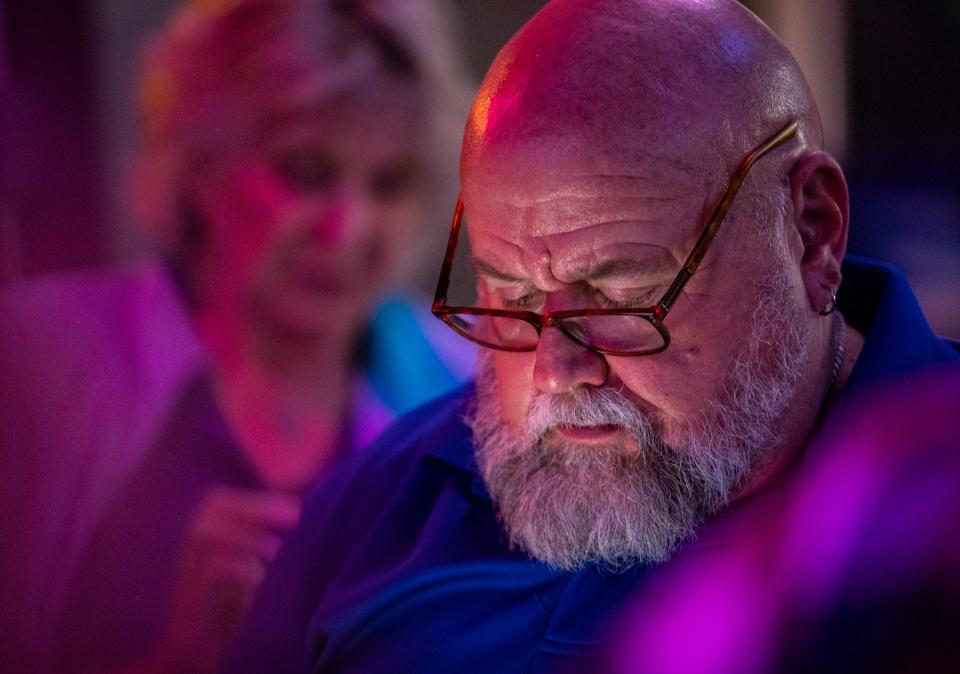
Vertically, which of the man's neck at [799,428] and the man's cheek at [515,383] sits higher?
the man's cheek at [515,383]

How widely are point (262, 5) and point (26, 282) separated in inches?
36.9

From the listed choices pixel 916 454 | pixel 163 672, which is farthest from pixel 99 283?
pixel 916 454

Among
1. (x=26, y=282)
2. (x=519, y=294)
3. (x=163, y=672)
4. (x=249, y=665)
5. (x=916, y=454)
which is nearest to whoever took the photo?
(x=916, y=454)

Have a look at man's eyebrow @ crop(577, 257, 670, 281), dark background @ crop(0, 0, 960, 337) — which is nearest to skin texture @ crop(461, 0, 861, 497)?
man's eyebrow @ crop(577, 257, 670, 281)

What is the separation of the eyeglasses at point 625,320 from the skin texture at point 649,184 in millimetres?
16

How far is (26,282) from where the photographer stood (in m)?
2.61

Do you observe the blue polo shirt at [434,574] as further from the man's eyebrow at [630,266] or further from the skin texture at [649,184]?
the man's eyebrow at [630,266]

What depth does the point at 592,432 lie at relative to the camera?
1352mm

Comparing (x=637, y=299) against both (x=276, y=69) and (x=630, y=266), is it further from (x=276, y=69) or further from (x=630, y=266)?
(x=276, y=69)

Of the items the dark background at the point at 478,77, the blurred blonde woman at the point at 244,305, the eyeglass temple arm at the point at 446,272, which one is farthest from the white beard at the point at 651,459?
the blurred blonde woman at the point at 244,305

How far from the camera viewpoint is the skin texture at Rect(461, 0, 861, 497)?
1298 mm

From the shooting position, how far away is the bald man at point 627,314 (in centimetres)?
130

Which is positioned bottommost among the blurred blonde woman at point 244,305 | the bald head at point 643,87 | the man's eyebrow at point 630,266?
the blurred blonde woman at point 244,305

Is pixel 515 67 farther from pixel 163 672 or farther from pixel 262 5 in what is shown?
pixel 163 672
